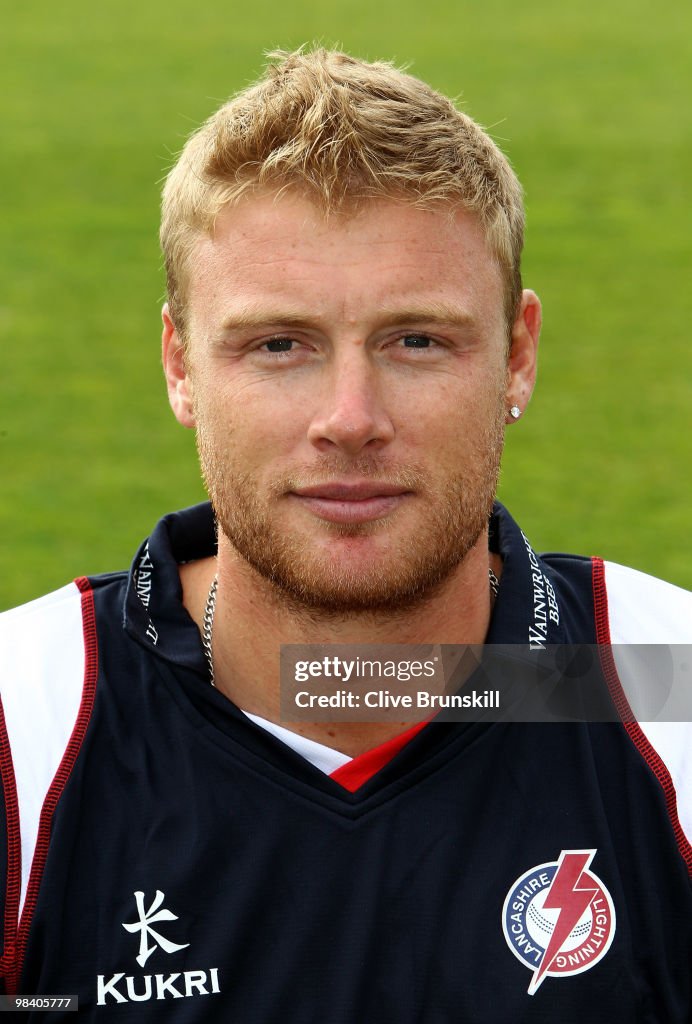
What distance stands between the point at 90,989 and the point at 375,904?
1.60 ft

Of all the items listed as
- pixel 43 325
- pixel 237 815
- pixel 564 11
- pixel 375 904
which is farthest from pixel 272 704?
pixel 564 11

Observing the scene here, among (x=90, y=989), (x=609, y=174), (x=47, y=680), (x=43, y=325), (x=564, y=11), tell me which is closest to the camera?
(x=90, y=989)

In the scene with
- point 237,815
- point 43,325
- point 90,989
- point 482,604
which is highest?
point 43,325

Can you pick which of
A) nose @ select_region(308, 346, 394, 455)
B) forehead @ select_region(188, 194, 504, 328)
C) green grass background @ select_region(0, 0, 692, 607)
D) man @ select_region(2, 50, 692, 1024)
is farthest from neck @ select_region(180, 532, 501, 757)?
green grass background @ select_region(0, 0, 692, 607)

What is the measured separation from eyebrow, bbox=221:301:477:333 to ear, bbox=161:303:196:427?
0.85 feet

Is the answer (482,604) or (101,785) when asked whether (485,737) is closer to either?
(482,604)

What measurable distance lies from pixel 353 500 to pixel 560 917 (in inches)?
31.0

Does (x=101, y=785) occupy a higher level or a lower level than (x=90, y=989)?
higher

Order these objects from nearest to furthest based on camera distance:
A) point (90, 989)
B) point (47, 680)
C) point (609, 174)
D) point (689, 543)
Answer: point (90, 989) → point (47, 680) → point (689, 543) → point (609, 174)

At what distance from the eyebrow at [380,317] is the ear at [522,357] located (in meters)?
0.27

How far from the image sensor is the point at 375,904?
2688mm

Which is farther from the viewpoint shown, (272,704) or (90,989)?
(272,704)

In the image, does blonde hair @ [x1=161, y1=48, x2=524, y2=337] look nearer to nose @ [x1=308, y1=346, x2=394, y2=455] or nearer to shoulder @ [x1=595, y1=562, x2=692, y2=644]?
nose @ [x1=308, y1=346, x2=394, y2=455]

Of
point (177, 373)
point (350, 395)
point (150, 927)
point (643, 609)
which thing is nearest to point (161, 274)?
point (177, 373)
